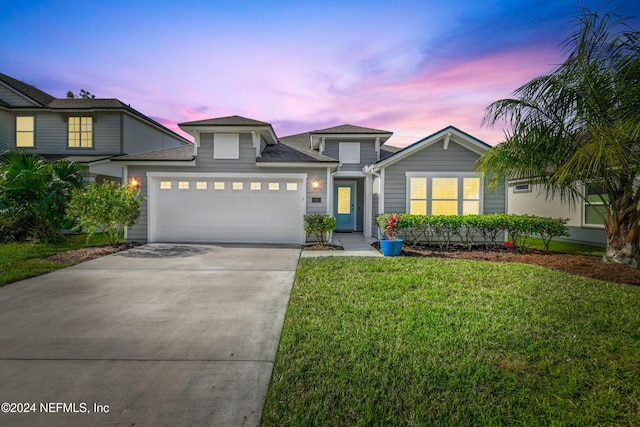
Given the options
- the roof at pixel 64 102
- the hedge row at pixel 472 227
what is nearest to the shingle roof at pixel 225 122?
the hedge row at pixel 472 227

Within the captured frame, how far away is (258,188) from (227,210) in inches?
54.4

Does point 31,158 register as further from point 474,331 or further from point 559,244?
point 559,244

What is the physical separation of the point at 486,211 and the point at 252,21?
33.6 feet

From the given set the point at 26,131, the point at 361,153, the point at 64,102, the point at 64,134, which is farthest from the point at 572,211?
the point at 26,131

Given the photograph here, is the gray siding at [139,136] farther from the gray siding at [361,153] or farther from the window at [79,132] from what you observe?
the gray siding at [361,153]

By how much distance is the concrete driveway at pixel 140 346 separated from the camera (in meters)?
2.37

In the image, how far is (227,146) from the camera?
36.0 feet

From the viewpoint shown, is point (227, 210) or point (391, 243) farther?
point (227, 210)

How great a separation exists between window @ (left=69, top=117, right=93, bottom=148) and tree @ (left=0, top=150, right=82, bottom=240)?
5040 mm

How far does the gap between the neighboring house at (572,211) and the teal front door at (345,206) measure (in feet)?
24.0

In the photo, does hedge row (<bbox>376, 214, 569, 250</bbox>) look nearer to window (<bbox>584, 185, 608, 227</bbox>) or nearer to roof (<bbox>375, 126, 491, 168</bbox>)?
roof (<bbox>375, 126, 491, 168</bbox>)

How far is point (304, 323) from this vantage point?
12.8ft

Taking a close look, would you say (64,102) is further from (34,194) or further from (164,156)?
(164,156)

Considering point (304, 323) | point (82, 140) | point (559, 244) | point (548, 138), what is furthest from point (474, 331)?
point (82, 140)
